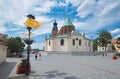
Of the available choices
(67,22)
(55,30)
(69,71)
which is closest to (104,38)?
(67,22)

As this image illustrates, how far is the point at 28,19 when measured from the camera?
14.2 meters

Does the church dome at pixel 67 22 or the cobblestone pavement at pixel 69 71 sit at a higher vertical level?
the church dome at pixel 67 22

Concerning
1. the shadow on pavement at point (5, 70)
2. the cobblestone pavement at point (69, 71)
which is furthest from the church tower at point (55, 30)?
the shadow on pavement at point (5, 70)

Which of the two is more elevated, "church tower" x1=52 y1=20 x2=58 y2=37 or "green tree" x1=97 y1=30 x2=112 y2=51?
"church tower" x1=52 y1=20 x2=58 y2=37

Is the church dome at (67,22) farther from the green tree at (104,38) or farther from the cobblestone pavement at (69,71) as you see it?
the cobblestone pavement at (69,71)

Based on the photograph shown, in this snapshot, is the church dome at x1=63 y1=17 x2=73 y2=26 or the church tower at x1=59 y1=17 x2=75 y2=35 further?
the church dome at x1=63 y1=17 x2=73 y2=26

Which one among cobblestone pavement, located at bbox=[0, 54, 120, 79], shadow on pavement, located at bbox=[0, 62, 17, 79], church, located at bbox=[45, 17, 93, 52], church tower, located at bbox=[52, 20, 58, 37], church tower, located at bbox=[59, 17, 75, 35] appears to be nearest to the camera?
cobblestone pavement, located at bbox=[0, 54, 120, 79]

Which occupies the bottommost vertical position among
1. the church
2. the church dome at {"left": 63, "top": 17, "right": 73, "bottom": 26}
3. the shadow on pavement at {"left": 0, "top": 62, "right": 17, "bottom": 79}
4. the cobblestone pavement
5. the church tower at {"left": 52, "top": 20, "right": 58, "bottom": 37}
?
the cobblestone pavement

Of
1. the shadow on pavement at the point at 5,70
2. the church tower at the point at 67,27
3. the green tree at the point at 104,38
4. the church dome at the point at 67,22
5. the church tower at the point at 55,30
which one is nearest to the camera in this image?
the shadow on pavement at the point at 5,70

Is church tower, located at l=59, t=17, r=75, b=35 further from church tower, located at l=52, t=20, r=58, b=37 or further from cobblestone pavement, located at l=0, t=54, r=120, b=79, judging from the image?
cobblestone pavement, located at l=0, t=54, r=120, b=79

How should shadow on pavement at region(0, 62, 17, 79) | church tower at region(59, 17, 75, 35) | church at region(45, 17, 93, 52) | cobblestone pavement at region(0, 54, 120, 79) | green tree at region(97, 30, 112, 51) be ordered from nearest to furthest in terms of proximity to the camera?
cobblestone pavement at region(0, 54, 120, 79) < shadow on pavement at region(0, 62, 17, 79) < church at region(45, 17, 93, 52) < green tree at region(97, 30, 112, 51) < church tower at region(59, 17, 75, 35)

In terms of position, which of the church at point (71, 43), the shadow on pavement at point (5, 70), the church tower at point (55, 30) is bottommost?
the shadow on pavement at point (5, 70)

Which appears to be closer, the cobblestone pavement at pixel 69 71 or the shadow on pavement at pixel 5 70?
the cobblestone pavement at pixel 69 71

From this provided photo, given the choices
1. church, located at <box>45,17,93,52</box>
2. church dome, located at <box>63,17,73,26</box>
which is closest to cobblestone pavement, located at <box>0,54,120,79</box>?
church, located at <box>45,17,93,52</box>
